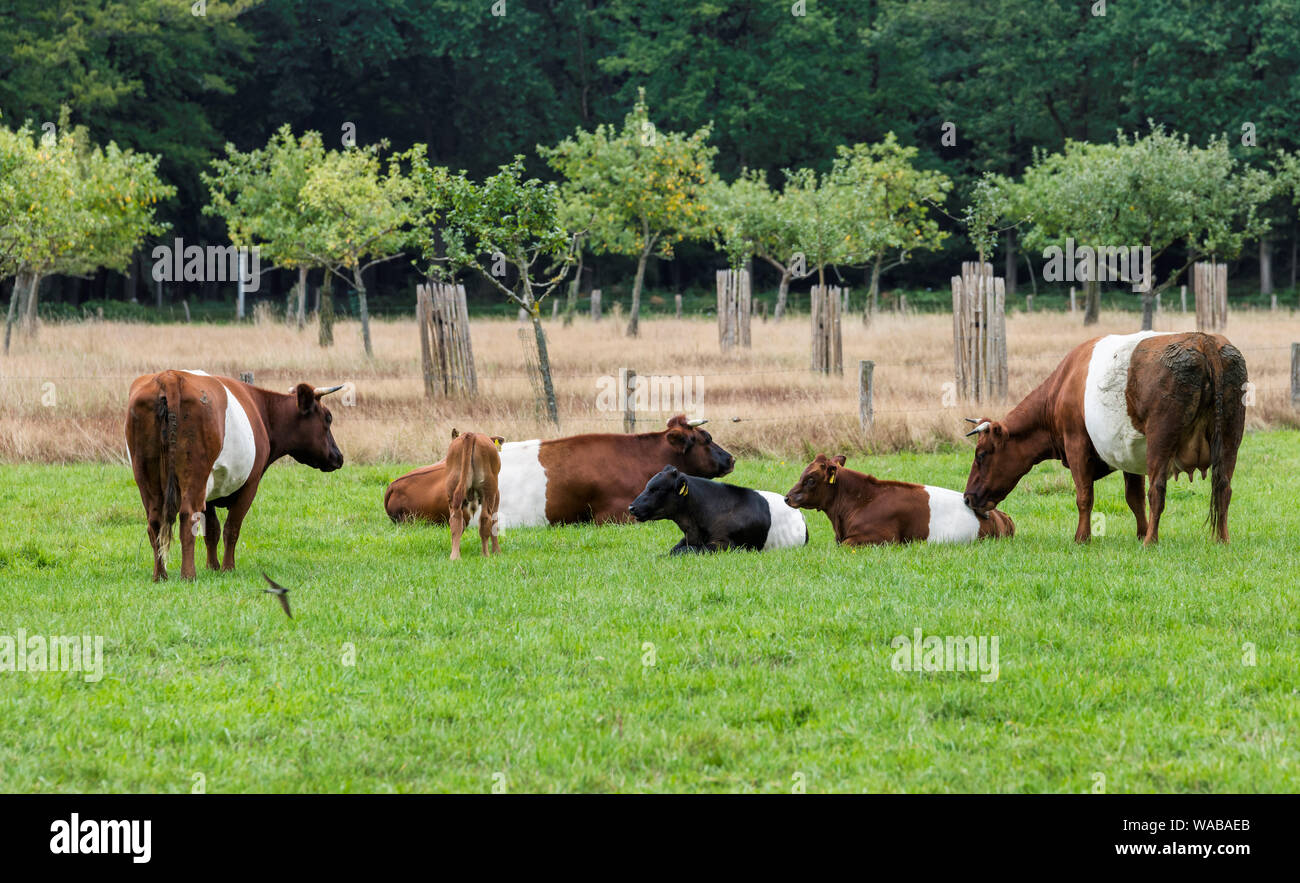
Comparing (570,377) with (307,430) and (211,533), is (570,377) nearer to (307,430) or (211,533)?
(307,430)

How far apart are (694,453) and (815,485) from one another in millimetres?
2069

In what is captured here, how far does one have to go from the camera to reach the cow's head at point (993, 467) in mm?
10398

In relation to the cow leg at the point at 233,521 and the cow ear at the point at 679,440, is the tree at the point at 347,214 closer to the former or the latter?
the cow ear at the point at 679,440

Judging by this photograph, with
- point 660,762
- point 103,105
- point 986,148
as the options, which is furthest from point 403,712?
point 986,148

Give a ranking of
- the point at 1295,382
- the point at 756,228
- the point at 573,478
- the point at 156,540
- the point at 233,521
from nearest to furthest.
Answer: the point at 156,540 < the point at 233,521 < the point at 573,478 < the point at 1295,382 < the point at 756,228

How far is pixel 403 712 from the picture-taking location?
5723mm

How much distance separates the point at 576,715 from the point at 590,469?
6311mm

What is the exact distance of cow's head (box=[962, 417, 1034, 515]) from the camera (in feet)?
34.1

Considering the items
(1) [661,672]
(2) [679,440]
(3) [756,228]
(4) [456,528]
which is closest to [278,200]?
(3) [756,228]

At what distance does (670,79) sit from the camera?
64875 millimetres

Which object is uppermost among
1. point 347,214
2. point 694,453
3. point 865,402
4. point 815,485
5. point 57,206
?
point 347,214

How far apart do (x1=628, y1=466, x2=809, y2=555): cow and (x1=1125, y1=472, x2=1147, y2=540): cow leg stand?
8.77ft

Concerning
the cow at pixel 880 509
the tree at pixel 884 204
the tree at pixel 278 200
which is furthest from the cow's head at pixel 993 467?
the tree at pixel 884 204

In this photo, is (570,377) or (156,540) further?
(570,377)
